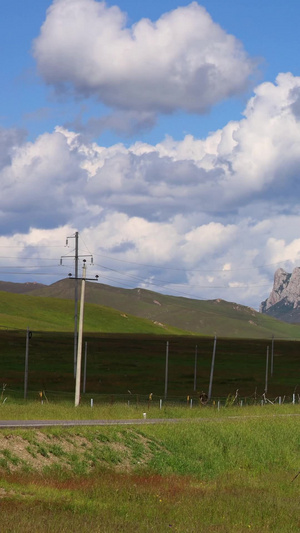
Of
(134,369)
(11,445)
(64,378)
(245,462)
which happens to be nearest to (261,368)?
(134,369)

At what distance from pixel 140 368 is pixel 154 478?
91.2 m

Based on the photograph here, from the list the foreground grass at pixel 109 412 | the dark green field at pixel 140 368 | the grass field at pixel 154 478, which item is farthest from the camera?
the dark green field at pixel 140 368

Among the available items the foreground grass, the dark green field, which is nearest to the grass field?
the foreground grass

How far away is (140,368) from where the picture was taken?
394 ft

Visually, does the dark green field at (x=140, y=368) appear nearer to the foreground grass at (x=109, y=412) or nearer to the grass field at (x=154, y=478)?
the foreground grass at (x=109, y=412)

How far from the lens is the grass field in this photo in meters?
20.9

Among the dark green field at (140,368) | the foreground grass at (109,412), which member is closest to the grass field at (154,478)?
the foreground grass at (109,412)

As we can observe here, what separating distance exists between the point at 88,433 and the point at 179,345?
150 m

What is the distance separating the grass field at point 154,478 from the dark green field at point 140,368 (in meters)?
42.3

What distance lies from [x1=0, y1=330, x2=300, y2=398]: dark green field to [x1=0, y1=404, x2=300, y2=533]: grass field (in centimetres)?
4229

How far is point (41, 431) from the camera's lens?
30.1 metres

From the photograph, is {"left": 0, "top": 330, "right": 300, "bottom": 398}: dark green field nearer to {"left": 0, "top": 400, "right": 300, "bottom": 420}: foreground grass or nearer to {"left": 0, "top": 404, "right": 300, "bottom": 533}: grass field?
{"left": 0, "top": 400, "right": 300, "bottom": 420}: foreground grass

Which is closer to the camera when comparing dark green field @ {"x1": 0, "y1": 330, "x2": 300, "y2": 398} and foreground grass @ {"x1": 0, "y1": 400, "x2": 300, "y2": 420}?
foreground grass @ {"x1": 0, "y1": 400, "x2": 300, "y2": 420}

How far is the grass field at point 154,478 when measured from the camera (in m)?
20.9
